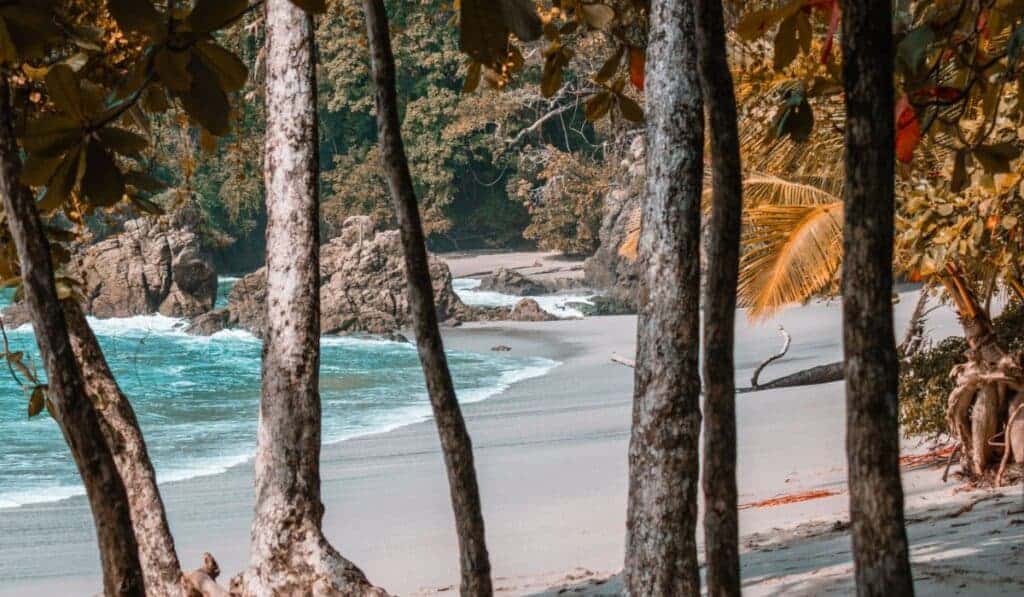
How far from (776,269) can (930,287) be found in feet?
2.99

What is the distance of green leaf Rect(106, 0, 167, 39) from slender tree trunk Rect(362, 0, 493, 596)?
310cm

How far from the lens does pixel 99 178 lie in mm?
1264

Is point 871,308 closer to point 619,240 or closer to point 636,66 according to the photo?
point 636,66

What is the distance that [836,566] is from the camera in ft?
17.8

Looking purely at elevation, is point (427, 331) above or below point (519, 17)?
below

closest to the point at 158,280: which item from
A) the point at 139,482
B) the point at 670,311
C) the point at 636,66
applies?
the point at 139,482

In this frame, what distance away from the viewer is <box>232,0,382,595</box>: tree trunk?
16.7 ft

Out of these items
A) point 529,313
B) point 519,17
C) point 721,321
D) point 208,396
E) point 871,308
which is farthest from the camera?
point 529,313

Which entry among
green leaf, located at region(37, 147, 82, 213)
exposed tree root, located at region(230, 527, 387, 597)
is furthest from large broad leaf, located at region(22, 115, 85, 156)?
exposed tree root, located at region(230, 527, 387, 597)

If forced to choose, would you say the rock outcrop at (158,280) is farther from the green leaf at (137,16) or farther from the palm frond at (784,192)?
the green leaf at (137,16)

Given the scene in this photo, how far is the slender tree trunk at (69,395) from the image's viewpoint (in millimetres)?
1520

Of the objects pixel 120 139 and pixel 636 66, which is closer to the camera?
pixel 120 139

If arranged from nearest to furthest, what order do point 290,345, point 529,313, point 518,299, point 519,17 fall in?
1. point 519,17
2. point 290,345
3. point 529,313
4. point 518,299

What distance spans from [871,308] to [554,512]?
27.2 feet
